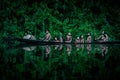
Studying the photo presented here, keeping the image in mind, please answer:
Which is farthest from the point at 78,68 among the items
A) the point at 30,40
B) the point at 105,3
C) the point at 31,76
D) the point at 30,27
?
the point at 105,3

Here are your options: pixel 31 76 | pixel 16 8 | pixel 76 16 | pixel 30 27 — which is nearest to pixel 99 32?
pixel 76 16

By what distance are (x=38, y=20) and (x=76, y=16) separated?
2.32 metres

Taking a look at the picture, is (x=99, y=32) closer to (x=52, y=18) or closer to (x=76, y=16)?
(x=76, y=16)

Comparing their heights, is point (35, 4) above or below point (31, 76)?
above

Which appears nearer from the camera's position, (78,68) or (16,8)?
(78,68)

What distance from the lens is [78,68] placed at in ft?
17.1

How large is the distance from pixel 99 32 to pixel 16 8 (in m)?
5.17

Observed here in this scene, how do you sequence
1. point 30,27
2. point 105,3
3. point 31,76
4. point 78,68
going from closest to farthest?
point 31,76 < point 78,68 < point 30,27 < point 105,3

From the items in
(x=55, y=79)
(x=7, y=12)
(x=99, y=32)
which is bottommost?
(x=55, y=79)

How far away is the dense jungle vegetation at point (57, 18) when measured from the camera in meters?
16.8

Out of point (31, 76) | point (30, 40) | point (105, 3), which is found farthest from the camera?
point (105, 3)

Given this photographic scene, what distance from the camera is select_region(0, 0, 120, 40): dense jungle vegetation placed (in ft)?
55.1

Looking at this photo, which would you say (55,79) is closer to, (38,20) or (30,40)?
(30,40)

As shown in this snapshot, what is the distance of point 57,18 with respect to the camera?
17172 mm
